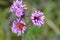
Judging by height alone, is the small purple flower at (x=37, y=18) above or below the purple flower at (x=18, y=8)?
below

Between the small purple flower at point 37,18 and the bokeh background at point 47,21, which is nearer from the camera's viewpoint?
the small purple flower at point 37,18

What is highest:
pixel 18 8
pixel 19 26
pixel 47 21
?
pixel 47 21

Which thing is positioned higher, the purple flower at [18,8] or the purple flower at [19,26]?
the purple flower at [18,8]

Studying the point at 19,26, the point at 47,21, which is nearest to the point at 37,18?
Answer: the point at 19,26

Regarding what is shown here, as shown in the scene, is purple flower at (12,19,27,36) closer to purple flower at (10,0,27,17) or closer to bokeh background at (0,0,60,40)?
purple flower at (10,0,27,17)

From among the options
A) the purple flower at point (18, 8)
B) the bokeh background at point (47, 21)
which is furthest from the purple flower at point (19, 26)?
the bokeh background at point (47, 21)

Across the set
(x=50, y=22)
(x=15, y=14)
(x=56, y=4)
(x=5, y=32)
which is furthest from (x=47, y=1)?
(x=15, y=14)

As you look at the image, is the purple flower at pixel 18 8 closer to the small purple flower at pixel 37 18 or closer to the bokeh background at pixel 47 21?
the small purple flower at pixel 37 18

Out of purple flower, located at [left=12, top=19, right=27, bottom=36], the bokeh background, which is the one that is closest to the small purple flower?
purple flower, located at [left=12, top=19, right=27, bottom=36]

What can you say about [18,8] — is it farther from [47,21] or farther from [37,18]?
[47,21]

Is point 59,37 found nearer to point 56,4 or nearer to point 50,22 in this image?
point 50,22

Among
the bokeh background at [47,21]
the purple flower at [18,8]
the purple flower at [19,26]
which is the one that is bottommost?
the purple flower at [19,26]
